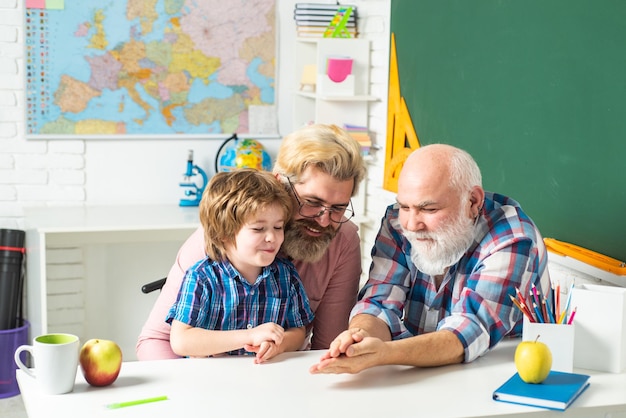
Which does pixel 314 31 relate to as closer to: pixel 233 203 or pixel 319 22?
pixel 319 22

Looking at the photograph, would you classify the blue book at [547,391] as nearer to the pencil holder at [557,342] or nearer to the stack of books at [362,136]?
the pencil holder at [557,342]

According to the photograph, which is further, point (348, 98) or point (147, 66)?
point (147, 66)

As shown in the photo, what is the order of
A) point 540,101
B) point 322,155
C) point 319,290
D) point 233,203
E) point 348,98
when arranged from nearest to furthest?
1. point 233,203
2. point 322,155
3. point 319,290
4. point 540,101
5. point 348,98

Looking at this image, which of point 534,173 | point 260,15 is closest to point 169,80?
point 260,15

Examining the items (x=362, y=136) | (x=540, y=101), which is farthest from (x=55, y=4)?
(x=540, y=101)

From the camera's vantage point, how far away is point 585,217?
265 cm

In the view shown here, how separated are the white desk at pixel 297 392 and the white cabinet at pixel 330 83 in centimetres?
257

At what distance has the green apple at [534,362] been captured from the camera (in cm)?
178

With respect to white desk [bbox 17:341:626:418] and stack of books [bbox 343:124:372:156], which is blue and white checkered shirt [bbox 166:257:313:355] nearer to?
white desk [bbox 17:341:626:418]

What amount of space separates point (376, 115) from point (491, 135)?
1304 mm

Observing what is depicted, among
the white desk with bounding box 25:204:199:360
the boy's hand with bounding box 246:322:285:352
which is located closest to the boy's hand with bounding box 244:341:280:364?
the boy's hand with bounding box 246:322:285:352

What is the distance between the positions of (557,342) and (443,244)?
0.37 m

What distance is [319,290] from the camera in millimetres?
2396

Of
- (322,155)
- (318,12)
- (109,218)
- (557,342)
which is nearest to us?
(557,342)
